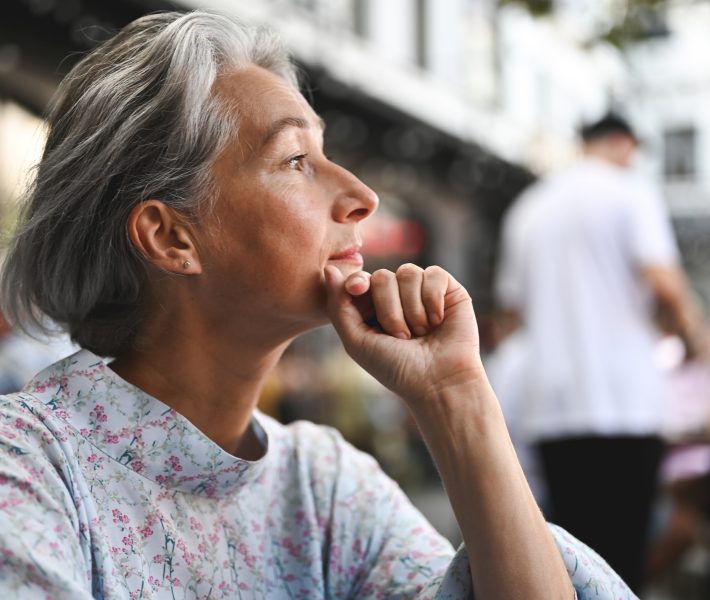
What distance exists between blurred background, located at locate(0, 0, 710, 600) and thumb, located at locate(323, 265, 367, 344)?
Answer: 21.3 inches

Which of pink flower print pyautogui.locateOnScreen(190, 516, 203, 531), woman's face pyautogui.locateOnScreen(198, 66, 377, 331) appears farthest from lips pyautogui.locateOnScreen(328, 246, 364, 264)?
pink flower print pyautogui.locateOnScreen(190, 516, 203, 531)

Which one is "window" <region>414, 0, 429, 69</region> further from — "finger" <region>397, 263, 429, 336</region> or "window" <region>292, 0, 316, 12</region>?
"finger" <region>397, 263, 429, 336</region>

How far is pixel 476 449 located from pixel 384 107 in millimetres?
8459

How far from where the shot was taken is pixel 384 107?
945 centimetres

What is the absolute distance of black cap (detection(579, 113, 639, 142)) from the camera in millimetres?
3441

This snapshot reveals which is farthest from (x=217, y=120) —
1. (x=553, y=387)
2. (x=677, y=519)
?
(x=677, y=519)

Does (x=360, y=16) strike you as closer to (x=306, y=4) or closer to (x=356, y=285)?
(x=306, y=4)

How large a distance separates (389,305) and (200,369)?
32 centimetres

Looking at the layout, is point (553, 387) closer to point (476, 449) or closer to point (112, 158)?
point (476, 449)

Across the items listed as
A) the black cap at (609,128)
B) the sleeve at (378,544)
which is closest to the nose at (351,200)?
the sleeve at (378,544)

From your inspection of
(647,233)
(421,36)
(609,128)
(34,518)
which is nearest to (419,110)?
(421,36)

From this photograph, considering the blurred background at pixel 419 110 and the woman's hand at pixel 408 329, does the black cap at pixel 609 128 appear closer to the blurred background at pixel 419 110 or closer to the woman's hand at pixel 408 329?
the blurred background at pixel 419 110

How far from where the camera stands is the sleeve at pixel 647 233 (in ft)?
10.2

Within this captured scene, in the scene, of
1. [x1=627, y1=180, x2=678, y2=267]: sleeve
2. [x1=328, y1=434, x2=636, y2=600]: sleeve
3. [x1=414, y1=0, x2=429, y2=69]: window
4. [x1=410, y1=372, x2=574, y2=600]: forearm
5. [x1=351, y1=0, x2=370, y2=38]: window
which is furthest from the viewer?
[x1=414, y1=0, x2=429, y2=69]: window
